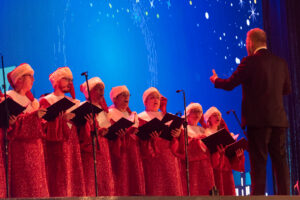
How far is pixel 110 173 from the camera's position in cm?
608

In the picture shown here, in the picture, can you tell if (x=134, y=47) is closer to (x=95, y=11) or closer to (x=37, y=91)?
(x=95, y=11)

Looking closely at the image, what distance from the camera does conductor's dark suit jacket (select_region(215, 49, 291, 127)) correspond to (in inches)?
175

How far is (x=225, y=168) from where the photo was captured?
7215 mm

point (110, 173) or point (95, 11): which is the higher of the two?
point (95, 11)

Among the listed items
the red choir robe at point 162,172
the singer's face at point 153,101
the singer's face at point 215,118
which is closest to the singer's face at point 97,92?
the red choir robe at point 162,172

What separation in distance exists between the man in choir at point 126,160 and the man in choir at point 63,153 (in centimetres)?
63

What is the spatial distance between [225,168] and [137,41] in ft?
7.66

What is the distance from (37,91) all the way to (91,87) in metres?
0.79

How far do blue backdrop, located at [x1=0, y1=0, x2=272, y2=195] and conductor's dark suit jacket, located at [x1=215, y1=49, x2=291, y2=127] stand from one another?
297cm

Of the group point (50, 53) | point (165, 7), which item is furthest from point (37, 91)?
point (165, 7)

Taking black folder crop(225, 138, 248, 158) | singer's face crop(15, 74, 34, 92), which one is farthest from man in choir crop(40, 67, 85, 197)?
black folder crop(225, 138, 248, 158)

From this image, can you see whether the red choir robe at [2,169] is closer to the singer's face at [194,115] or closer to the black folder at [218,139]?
the black folder at [218,139]

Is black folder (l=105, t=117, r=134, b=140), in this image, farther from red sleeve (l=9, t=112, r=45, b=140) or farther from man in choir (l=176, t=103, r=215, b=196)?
man in choir (l=176, t=103, r=215, b=196)

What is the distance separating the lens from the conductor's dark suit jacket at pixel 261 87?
14.6 feet
